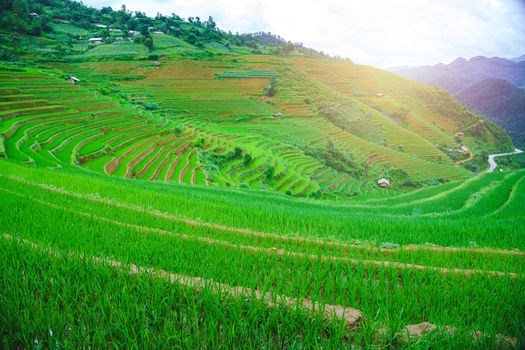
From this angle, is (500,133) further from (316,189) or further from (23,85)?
(23,85)

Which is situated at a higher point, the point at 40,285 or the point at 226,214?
the point at 40,285

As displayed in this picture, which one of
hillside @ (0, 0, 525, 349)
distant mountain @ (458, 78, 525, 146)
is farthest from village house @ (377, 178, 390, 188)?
distant mountain @ (458, 78, 525, 146)

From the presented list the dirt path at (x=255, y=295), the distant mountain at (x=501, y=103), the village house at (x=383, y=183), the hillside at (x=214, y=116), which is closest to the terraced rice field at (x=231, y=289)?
the dirt path at (x=255, y=295)

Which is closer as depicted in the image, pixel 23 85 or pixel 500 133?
pixel 23 85

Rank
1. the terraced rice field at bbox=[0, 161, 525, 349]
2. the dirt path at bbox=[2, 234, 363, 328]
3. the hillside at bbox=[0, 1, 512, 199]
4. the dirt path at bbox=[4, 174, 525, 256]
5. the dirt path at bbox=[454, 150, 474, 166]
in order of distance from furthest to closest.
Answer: the dirt path at bbox=[454, 150, 474, 166] < the hillside at bbox=[0, 1, 512, 199] < the dirt path at bbox=[4, 174, 525, 256] < the dirt path at bbox=[2, 234, 363, 328] < the terraced rice field at bbox=[0, 161, 525, 349]

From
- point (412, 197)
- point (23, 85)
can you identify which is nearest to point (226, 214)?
point (412, 197)

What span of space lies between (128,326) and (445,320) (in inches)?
77.5

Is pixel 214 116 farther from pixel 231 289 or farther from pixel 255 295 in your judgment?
pixel 255 295

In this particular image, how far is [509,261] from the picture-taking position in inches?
145

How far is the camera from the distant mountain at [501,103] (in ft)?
347

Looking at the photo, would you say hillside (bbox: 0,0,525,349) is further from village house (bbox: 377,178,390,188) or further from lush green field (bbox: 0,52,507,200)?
village house (bbox: 377,178,390,188)

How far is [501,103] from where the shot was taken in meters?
123

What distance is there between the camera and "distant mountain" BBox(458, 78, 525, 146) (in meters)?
106

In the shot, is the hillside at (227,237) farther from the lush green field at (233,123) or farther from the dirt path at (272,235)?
the lush green field at (233,123)
